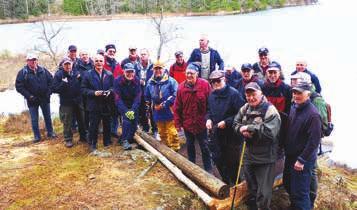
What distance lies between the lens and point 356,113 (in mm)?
22609

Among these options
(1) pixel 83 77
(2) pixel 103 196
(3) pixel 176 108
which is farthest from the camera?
(1) pixel 83 77

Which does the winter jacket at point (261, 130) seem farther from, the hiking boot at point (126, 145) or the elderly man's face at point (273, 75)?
the hiking boot at point (126, 145)

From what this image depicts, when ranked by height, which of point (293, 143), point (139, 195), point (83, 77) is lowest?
point (139, 195)

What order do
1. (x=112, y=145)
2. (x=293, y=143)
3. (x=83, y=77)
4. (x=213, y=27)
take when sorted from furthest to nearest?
(x=213, y=27)
(x=112, y=145)
(x=83, y=77)
(x=293, y=143)

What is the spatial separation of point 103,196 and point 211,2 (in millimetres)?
70012

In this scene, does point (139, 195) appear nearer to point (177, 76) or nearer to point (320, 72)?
point (177, 76)

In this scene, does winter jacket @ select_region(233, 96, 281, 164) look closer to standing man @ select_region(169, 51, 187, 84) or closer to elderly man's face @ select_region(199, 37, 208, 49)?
elderly man's face @ select_region(199, 37, 208, 49)

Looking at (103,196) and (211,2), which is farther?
(211,2)

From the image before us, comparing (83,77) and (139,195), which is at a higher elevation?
(83,77)

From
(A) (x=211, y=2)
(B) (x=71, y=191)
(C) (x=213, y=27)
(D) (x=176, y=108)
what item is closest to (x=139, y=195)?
(B) (x=71, y=191)

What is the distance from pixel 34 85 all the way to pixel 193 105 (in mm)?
4131

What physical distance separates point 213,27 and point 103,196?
4464cm

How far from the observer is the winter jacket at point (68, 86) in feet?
28.5

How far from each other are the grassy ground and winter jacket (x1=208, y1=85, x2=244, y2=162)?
101 cm
